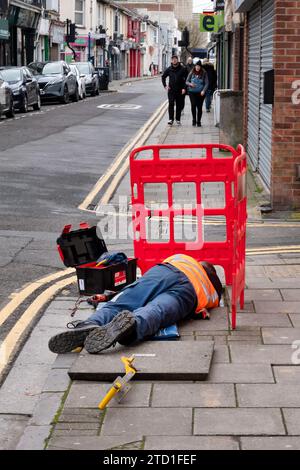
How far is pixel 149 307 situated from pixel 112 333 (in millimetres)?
459

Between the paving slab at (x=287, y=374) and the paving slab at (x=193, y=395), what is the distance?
33 cm

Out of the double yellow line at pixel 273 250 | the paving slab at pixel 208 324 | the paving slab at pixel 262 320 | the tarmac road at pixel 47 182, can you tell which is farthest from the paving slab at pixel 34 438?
the double yellow line at pixel 273 250

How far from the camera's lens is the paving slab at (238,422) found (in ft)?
15.0

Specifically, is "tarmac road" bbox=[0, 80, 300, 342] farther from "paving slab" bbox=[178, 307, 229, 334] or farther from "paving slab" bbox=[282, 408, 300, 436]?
"paving slab" bbox=[282, 408, 300, 436]

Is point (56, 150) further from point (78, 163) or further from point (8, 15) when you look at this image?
point (8, 15)

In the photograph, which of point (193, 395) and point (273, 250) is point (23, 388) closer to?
point (193, 395)

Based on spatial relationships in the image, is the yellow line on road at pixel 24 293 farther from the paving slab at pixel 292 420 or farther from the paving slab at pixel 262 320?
the paving slab at pixel 292 420

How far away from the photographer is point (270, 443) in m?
4.39

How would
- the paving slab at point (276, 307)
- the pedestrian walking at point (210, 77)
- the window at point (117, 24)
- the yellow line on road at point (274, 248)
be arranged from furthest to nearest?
1. the window at point (117, 24)
2. the pedestrian walking at point (210, 77)
3. the yellow line on road at point (274, 248)
4. the paving slab at point (276, 307)

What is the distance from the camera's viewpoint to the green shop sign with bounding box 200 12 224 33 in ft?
107

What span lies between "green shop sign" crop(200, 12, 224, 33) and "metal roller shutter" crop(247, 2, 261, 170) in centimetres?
1376

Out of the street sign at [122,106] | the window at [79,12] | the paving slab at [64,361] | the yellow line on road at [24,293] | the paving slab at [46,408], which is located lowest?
the yellow line on road at [24,293]

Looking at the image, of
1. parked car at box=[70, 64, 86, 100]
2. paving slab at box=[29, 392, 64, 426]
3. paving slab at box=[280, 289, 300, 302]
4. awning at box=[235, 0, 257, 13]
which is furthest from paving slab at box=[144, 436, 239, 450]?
parked car at box=[70, 64, 86, 100]

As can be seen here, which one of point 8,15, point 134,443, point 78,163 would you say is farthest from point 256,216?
point 8,15
